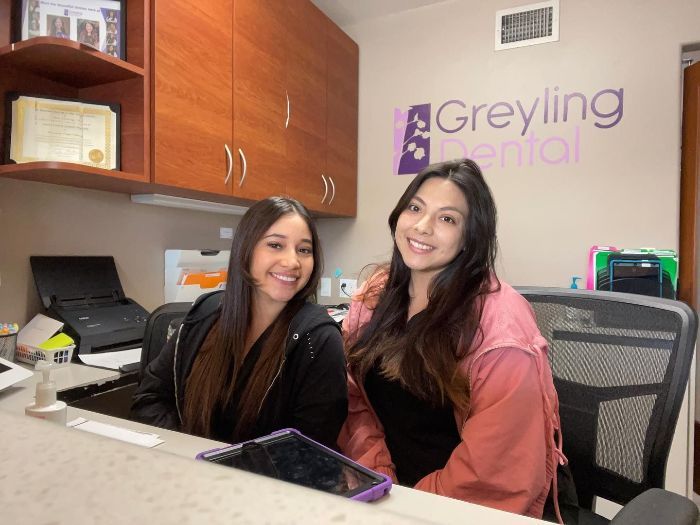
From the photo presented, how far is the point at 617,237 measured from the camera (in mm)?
2398

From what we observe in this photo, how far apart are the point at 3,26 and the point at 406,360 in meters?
1.60

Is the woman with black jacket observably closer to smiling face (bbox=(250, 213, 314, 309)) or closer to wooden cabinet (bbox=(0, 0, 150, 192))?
smiling face (bbox=(250, 213, 314, 309))

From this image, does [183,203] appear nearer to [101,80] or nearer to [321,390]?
[101,80]

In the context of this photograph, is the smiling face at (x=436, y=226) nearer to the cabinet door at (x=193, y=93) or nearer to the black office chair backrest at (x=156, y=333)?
the black office chair backrest at (x=156, y=333)

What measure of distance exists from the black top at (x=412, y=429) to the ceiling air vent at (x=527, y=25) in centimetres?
211

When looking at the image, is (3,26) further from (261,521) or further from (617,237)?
(617,237)

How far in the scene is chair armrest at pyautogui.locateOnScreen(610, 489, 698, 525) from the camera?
538 millimetres

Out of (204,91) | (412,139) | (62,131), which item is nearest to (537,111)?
(412,139)

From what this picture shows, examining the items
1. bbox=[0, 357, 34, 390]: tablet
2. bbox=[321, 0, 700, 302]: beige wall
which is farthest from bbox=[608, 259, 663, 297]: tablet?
bbox=[0, 357, 34, 390]: tablet

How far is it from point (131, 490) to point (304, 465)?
55cm

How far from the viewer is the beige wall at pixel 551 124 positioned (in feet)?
7.56

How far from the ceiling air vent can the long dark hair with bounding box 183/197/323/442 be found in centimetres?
186

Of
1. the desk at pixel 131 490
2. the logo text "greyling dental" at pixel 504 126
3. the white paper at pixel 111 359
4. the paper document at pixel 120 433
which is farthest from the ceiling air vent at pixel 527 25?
the desk at pixel 131 490

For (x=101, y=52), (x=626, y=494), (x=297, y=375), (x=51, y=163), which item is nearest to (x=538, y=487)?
(x=626, y=494)
